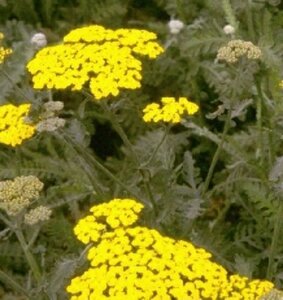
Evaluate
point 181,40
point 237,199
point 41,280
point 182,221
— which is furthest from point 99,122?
point 41,280

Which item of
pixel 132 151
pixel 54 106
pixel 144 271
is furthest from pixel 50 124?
pixel 144 271

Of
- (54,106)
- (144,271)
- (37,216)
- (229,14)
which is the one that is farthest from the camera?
(229,14)

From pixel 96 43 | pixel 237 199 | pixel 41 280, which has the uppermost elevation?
pixel 96 43

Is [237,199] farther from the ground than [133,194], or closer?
closer

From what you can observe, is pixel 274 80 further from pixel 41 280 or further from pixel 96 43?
pixel 41 280

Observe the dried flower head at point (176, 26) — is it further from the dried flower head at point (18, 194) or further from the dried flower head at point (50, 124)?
the dried flower head at point (18, 194)

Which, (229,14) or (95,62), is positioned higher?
(95,62)

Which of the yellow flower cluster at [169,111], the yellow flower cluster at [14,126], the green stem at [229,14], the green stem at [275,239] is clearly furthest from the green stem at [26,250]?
the green stem at [229,14]

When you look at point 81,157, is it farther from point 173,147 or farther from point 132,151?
point 173,147
